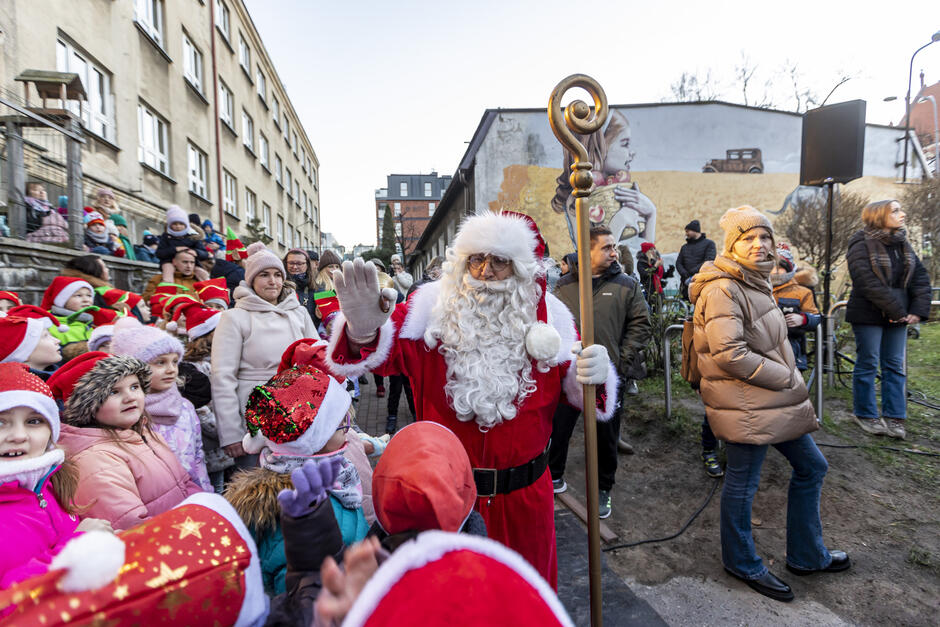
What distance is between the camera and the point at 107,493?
1566mm

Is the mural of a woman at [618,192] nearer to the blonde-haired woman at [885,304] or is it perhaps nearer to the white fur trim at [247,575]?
the blonde-haired woman at [885,304]

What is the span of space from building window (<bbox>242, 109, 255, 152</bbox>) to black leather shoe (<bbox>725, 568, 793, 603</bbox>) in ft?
65.3

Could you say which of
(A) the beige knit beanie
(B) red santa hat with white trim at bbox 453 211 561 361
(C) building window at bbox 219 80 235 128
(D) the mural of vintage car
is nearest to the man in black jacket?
(A) the beige knit beanie

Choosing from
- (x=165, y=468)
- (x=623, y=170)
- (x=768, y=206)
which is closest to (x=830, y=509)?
(x=165, y=468)

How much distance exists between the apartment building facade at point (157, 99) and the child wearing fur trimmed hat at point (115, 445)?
20.2ft

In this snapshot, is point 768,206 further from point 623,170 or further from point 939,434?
point 939,434

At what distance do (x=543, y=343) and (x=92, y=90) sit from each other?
11.3m

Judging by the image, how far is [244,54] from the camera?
18859mm

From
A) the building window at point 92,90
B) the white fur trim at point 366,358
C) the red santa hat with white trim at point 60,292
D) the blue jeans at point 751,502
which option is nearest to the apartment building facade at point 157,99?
the building window at point 92,90

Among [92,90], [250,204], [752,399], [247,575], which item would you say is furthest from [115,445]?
[250,204]

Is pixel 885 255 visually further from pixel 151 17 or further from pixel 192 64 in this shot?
pixel 192 64

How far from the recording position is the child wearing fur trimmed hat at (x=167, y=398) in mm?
2215

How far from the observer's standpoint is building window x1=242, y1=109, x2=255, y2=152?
1812cm

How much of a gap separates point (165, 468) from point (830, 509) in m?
4.20
